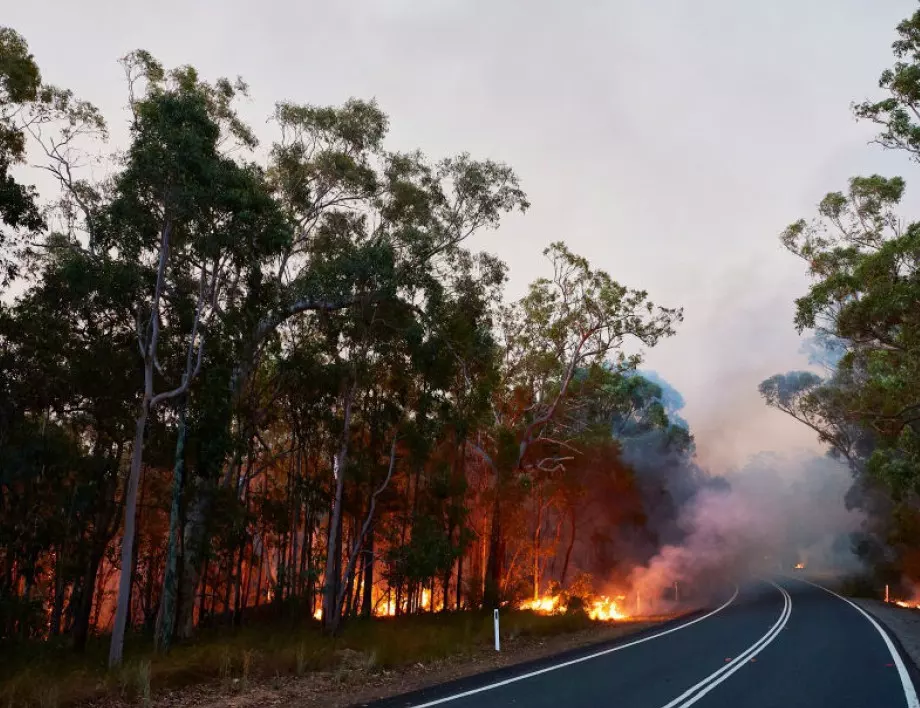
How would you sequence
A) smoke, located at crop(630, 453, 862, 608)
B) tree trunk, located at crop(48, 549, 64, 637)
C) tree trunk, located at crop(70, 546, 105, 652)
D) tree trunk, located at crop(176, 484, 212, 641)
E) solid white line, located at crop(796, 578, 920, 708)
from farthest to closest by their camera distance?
1. smoke, located at crop(630, 453, 862, 608)
2. tree trunk, located at crop(48, 549, 64, 637)
3. tree trunk, located at crop(70, 546, 105, 652)
4. tree trunk, located at crop(176, 484, 212, 641)
5. solid white line, located at crop(796, 578, 920, 708)

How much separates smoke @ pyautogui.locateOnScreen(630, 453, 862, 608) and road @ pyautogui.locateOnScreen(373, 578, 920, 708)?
105ft

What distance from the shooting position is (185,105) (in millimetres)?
14336

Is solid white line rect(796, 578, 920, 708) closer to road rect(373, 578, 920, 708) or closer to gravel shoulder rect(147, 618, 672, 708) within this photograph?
road rect(373, 578, 920, 708)

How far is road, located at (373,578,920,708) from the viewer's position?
965 cm

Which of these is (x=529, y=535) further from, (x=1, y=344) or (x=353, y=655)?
(x=1, y=344)

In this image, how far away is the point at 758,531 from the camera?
10544cm

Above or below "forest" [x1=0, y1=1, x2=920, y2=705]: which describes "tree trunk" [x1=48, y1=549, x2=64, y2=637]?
below

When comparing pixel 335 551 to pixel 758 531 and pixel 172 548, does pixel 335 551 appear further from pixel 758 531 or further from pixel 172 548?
pixel 758 531

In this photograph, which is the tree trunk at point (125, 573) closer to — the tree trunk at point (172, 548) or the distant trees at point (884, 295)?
the tree trunk at point (172, 548)

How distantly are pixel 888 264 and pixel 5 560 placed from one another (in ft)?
89.4

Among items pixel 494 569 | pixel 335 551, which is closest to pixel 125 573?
pixel 335 551

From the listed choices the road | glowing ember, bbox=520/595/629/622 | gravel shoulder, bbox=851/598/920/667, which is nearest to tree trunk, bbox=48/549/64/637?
glowing ember, bbox=520/595/629/622

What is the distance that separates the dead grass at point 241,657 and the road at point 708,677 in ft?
9.05

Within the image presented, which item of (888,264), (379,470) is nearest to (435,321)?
(379,470)
